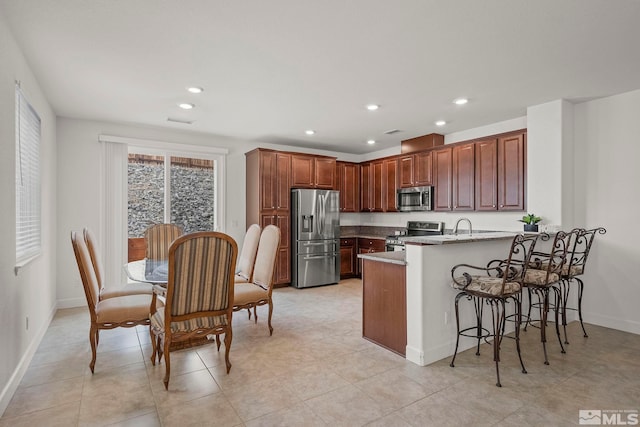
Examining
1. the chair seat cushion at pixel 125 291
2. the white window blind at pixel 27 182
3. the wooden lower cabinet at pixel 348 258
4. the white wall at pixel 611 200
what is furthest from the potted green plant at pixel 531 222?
the white window blind at pixel 27 182

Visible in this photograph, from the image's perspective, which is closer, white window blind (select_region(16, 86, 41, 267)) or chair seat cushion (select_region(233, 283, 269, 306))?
white window blind (select_region(16, 86, 41, 267))

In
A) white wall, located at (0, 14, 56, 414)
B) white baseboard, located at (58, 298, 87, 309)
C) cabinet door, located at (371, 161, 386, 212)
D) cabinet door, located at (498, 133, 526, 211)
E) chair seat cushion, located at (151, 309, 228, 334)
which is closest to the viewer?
white wall, located at (0, 14, 56, 414)

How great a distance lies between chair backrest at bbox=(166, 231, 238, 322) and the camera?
92.3 inches

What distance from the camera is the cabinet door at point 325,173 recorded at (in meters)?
6.12

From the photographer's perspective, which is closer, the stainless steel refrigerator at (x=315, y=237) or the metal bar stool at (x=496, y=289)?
the metal bar stool at (x=496, y=289)

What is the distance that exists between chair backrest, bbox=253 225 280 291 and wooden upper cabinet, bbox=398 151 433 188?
297 centimetres

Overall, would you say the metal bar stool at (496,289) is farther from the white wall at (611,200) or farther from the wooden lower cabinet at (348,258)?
the wooden lower cabinet at (348,258)

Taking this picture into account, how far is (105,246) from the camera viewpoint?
15.7 feet

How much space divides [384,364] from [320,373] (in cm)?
55

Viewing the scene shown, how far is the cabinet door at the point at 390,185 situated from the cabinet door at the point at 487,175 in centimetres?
158

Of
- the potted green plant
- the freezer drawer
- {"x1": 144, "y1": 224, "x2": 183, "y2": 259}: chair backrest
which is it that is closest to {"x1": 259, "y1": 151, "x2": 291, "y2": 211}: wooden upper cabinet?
the freezer drawer

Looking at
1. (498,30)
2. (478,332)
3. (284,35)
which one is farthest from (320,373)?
(498,30)

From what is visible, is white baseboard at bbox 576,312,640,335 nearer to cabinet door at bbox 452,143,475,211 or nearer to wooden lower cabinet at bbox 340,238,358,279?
cabinet door at bbox 452,143,475,211

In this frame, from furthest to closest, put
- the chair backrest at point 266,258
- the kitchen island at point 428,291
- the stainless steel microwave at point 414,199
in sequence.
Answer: the stainless steel microwave at point 414,199
the chair backrest at point 266,258
the kitchen island at point 428,291
